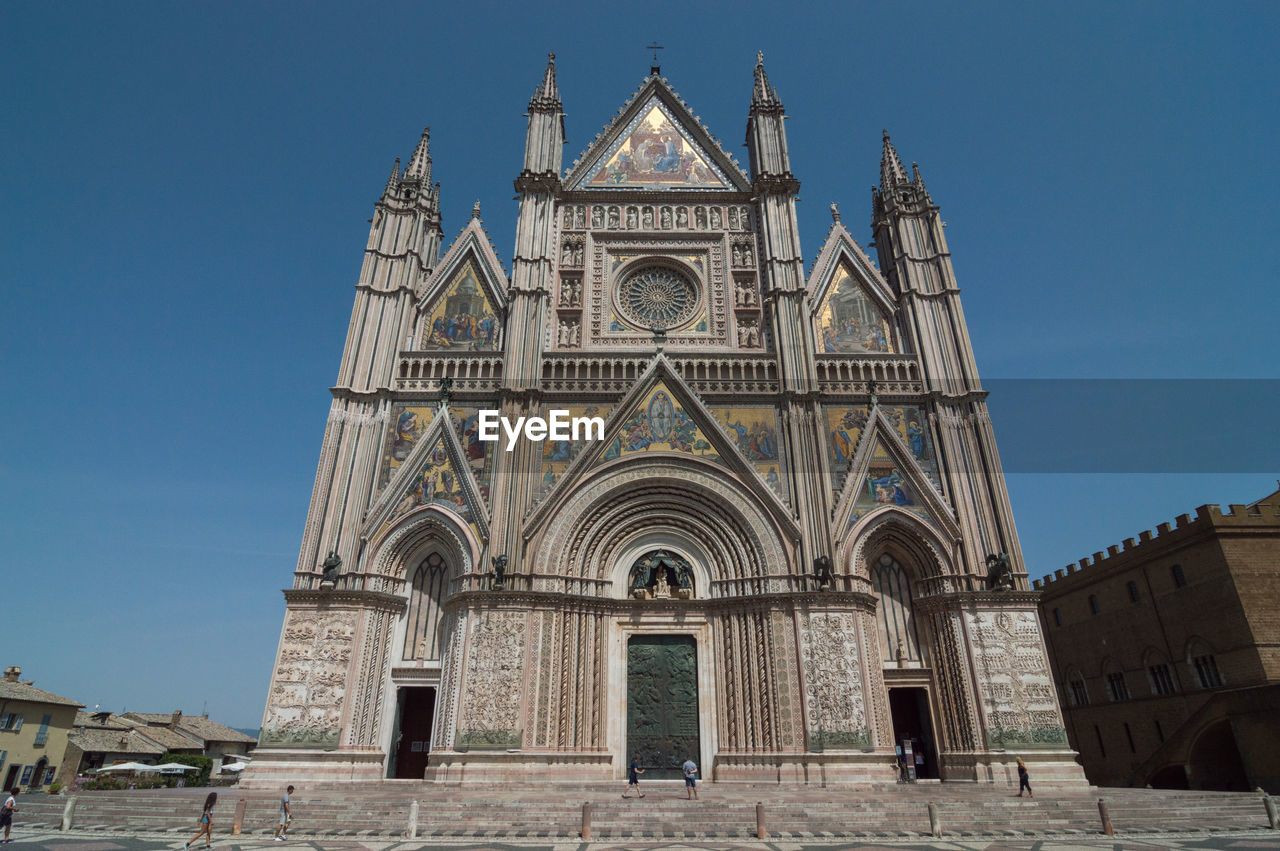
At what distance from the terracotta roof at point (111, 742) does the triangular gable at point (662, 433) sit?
34706mm

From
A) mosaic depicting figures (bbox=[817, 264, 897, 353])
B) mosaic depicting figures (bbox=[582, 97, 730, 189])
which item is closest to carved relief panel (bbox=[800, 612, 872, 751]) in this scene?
mosaic depicting figures (bbox=[817, 264, 897, 353])

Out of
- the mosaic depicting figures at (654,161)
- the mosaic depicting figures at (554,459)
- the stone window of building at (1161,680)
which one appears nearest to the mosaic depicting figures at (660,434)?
the mosaic depicting figures at (554,459)

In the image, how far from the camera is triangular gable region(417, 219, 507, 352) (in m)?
24.0

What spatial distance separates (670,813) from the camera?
1349 centimetres

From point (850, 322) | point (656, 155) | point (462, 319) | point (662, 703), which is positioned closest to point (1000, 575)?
point (850, 322)

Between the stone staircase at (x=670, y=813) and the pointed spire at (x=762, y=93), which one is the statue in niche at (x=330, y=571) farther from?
the pointed spire at (x=762, y=93)

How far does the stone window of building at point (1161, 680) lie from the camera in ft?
87.7

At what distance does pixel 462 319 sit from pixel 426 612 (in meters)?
9.92

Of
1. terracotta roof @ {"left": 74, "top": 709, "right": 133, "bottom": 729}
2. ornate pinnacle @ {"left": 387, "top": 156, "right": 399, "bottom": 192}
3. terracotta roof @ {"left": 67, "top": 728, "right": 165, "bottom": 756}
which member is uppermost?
ornate pinnacle @ {"left": 387, "top": 156, "right": 399, "bottom": 192}

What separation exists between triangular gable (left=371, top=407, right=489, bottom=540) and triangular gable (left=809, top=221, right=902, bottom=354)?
12561mm

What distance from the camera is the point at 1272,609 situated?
2386 cm

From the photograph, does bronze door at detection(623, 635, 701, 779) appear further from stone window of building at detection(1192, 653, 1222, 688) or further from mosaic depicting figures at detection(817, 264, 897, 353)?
stone window of building at detection(1192, 653, 1222, 688)

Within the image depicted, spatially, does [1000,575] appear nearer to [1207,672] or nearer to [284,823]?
[1207,672]

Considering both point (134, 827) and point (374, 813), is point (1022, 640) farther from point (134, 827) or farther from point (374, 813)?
point (134, 827)
